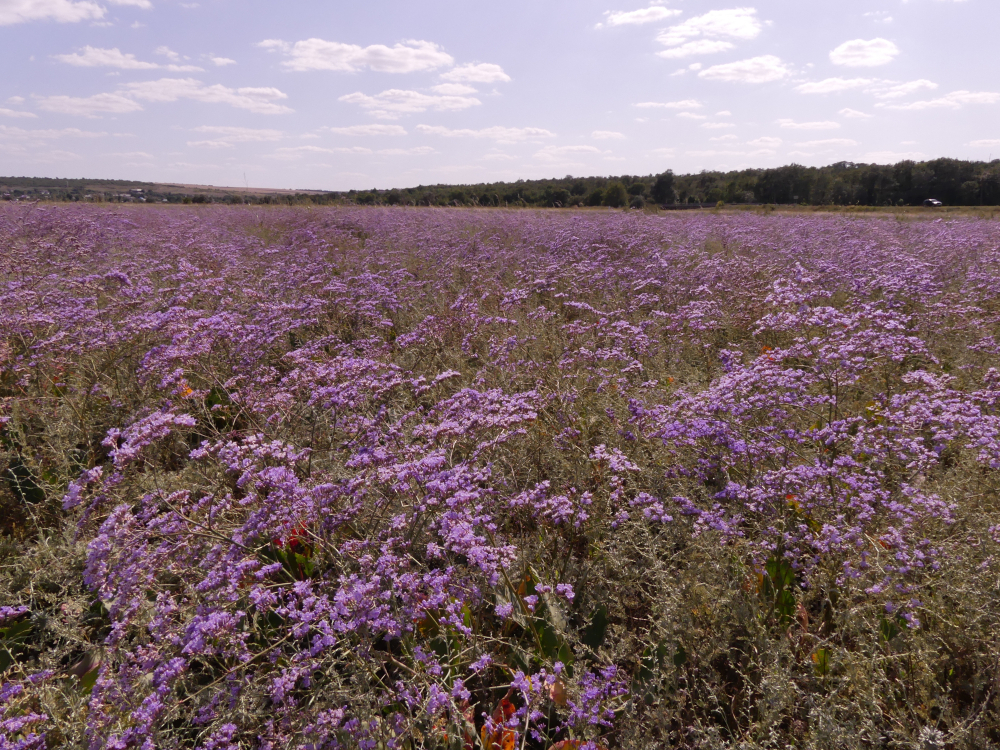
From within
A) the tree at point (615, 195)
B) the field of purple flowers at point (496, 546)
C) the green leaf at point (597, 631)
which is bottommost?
the green leaf at point (597, 631)

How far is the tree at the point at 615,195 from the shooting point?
124 ft

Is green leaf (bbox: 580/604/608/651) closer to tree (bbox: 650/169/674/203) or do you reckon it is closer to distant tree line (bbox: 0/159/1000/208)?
distant tree line (bbox: 0/159/1000/208)

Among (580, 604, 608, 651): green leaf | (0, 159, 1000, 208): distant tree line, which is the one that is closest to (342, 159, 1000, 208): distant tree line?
(0, 159, 1000, 208): distant tree line

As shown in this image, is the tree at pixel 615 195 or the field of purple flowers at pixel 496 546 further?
the tree at pixel 615 195

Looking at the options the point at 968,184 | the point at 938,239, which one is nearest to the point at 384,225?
the point at 938,239

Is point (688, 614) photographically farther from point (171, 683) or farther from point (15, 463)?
point (15, 463)

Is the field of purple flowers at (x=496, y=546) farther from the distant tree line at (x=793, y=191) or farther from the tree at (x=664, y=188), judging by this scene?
the tree at (x=664, y=188)

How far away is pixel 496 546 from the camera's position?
7.03 ft

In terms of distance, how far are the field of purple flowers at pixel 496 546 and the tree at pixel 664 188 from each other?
125ft

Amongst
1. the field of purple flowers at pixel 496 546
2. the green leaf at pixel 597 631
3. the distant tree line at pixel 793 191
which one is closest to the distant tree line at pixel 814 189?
the distant tree line at pixel 793 191

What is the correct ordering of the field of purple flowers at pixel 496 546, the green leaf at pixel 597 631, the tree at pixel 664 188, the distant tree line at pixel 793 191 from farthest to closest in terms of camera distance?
the tree at pixel 664 188 < the distant tree line at pixel 793 191 < the green leaf at pixel 597 631 < the field of purple flowers at pixel 496 546

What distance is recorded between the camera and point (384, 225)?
13469 mm

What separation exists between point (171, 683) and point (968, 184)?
146ft

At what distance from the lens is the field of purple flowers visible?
1845 millimetres
